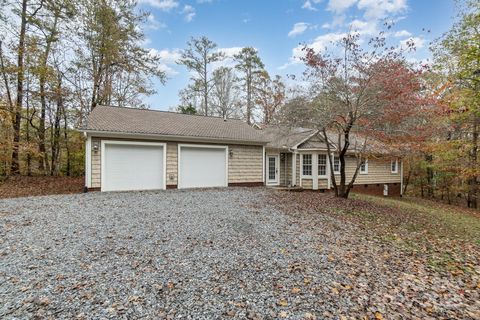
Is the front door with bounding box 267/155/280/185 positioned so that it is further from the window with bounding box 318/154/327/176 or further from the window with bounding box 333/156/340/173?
the window with bounding box 333/156/340/173

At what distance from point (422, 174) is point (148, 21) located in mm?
22987

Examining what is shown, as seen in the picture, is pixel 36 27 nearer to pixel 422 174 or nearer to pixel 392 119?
pixel 392 119

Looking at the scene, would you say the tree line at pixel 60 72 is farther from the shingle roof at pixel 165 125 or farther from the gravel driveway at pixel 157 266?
the gravel driveway at pixel 157 266

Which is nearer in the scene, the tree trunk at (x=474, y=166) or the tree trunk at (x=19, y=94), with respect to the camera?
the tree trunk at (x=474, y=166)

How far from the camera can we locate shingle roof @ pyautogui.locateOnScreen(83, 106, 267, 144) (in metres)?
10.4

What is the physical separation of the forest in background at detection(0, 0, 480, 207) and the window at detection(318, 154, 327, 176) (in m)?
3.68

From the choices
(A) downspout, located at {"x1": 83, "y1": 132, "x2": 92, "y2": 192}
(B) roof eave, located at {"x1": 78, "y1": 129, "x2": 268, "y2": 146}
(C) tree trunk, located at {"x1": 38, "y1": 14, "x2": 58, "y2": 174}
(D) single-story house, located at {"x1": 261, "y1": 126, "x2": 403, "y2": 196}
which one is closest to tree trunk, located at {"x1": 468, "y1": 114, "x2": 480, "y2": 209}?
(D) single-story house, located at {"x1": 261, "y1": 126, "x2": 403, "y2": 196}

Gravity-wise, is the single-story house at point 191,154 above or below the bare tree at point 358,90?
below

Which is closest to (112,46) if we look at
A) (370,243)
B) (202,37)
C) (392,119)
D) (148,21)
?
(148,21)

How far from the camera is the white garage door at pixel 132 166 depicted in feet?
32.9

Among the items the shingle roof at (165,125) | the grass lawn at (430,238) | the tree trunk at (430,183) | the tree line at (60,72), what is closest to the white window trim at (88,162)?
the shingle roof at (165,125)

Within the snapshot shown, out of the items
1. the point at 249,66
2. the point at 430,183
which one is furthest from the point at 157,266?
the point at 430,183

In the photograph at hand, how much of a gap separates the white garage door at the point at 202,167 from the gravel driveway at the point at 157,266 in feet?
16.2

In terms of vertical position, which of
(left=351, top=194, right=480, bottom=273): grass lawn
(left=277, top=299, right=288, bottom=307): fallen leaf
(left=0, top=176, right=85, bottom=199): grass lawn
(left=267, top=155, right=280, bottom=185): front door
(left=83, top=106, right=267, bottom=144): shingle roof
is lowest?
(left=351, top=194, right=480, bottom=273): grass lawn
